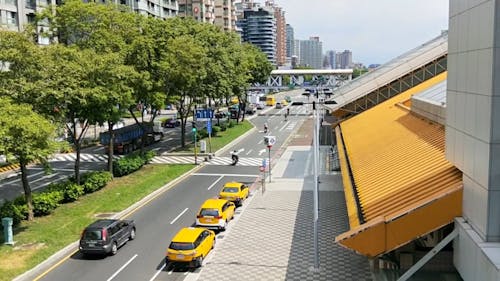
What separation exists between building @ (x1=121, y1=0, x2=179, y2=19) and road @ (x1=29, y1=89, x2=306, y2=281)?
56143mm

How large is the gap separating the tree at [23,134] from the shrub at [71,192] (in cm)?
573

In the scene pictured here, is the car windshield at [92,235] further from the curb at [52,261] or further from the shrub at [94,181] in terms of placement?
the shrub at [94,181]

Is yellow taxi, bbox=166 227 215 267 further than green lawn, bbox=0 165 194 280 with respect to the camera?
No

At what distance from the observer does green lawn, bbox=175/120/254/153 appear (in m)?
56.0

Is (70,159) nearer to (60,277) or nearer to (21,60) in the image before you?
(21,60)

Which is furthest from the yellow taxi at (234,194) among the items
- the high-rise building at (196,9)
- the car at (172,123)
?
the high-rise building at (196,9)

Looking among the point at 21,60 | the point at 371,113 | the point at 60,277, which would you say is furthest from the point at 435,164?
the point at 21,60

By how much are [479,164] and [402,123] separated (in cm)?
1454

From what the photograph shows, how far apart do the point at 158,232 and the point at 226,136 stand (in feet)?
125

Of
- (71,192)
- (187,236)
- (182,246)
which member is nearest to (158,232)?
(187,236)

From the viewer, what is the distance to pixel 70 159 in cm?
5112

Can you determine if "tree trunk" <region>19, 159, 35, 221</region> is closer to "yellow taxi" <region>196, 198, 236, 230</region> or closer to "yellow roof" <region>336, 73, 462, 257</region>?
"yellow taxi" <region>196, 198, 236, 230</region>

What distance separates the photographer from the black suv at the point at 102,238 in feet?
75.9

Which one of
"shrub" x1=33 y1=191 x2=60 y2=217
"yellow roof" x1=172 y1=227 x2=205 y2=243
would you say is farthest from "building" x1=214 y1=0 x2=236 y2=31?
"yellow roof" x1=172 y1=227 x2=205 y2=243
